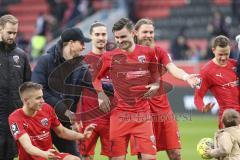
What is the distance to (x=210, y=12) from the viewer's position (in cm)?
3175

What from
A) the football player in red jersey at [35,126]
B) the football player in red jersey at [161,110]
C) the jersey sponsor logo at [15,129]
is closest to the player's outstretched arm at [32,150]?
the football player in red jersey at [35,126]

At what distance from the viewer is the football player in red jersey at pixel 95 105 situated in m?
12.6

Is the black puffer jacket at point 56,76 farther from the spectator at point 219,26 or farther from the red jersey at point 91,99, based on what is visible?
the spectator at point 219,26

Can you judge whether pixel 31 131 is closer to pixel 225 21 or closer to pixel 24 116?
pixel 24 116

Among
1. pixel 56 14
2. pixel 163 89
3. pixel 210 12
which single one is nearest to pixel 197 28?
pixel 210 12

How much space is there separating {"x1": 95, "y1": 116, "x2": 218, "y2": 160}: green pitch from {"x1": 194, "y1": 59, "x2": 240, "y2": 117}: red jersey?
3813mm

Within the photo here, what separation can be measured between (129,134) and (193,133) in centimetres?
971

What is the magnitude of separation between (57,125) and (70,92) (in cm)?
144

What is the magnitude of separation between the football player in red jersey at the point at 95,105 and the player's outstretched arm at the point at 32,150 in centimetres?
225

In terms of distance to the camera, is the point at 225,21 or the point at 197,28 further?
the point at 197,28

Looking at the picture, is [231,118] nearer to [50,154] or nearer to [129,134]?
[129,134]

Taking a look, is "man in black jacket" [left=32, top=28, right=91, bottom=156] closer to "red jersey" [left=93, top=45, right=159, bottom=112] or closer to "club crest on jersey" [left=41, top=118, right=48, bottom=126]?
"red jersey" [left=93, top=45, right=159, bottom=112]

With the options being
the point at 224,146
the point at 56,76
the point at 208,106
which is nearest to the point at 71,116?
the point at 56,76

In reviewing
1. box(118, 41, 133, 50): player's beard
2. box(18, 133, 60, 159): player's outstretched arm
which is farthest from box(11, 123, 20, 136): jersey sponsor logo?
box(118, 41, 133, 50): player's beard
